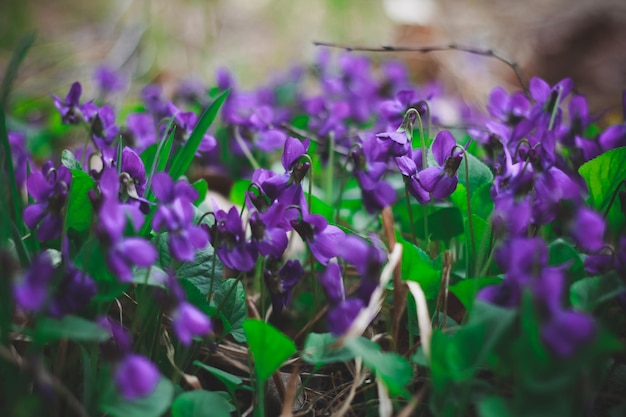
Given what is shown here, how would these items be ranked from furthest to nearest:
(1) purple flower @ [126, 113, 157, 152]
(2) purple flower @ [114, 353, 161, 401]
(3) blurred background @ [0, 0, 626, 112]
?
(3) blurred background @ [0, 0, 626, 112] < (1) purple flower @ [126, 113, 157, 152] < (2) purple flower @ [114, 353, 161, 401]

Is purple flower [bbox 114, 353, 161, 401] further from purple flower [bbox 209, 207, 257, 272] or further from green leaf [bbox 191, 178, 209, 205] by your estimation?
green leaf [bbox 191, 178, 209, 205]

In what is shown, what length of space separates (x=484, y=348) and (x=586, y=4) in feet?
15.8

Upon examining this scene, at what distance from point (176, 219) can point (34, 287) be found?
0.22 metres

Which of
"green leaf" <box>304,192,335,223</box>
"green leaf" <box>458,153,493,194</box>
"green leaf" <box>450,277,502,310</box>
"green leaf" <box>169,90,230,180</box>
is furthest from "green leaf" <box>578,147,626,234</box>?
"green leaf" <box>169,90,230,180</box>

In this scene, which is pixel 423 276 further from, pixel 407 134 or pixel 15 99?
pixel 15 99

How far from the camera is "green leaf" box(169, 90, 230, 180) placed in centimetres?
121

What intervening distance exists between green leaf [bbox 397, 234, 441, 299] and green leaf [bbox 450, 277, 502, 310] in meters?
0.11

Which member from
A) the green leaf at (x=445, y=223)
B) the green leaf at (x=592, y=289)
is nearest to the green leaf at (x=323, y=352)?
the green leaf at (x=592, y=289)

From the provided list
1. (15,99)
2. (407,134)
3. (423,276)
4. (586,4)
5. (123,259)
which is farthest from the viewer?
(586,4)

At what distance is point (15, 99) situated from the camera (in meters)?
3.20

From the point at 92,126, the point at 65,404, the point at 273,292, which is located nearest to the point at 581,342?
the point at 273,292

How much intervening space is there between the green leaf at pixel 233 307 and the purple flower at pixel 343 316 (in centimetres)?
28

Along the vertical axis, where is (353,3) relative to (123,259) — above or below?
below

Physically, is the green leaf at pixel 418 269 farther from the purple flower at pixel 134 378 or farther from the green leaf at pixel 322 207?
the purple flower at pixel 134 378
